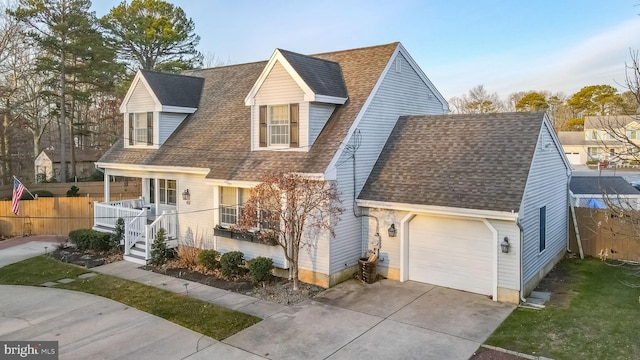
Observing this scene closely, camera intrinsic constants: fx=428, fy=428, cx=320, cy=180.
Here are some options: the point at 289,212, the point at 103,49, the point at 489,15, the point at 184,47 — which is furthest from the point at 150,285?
the point at 184,47

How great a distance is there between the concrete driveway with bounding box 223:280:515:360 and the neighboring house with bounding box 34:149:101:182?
124 feet

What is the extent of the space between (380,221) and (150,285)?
706 cm

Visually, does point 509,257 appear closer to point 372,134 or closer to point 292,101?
point 372,134

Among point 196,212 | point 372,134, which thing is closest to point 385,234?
point 372,134

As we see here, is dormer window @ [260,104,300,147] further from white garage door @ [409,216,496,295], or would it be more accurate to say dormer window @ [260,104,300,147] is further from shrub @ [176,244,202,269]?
white garage door @ [409,216,496,295]

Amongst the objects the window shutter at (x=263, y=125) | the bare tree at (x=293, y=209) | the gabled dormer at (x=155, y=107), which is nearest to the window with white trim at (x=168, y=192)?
the gabled dormer at (x=155, y=107)

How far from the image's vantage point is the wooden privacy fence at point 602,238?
48.1 feet

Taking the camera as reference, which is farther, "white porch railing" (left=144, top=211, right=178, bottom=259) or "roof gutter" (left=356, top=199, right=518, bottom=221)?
"white porch railing" (left=144, top=211, right=178, bottom=259)

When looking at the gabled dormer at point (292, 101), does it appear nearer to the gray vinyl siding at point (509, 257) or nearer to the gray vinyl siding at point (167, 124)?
the gray vinyl siding at point (167, 124)

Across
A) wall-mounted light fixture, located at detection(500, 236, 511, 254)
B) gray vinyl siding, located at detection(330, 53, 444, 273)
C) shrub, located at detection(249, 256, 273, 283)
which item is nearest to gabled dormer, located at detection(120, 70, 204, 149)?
shrub, located at detection(249, 256, 273, 283)

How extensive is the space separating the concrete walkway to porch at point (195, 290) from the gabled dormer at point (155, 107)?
5.84 metres

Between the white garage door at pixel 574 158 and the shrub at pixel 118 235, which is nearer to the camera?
the shrub at pixel 118 235

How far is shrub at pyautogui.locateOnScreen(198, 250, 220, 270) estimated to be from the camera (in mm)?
13664

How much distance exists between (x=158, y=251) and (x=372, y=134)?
8.30m
